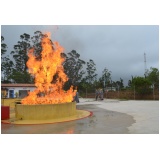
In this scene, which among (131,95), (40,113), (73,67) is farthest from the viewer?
(73,67)

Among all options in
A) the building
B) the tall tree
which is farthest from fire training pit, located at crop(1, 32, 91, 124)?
the tall tree

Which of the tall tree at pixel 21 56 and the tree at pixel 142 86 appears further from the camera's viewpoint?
the tall tree at pixel 21 56

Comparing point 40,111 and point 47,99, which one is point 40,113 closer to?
point 40,111

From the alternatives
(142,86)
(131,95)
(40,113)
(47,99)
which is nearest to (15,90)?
(131,95)

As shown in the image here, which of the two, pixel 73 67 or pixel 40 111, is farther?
pixel 73 67

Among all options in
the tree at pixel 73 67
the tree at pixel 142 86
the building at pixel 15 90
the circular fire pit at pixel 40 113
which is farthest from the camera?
the tree at pixel 73 67

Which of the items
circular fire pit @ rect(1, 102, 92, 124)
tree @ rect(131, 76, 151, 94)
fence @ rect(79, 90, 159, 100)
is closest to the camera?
circular fire pit @ rect(1, 102, 92, 124)

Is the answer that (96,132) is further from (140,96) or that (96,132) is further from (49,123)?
(140,96)

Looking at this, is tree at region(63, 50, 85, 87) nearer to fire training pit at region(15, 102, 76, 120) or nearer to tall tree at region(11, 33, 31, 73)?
tall tree at region(11, 33, 31, 73)

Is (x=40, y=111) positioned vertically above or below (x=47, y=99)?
below

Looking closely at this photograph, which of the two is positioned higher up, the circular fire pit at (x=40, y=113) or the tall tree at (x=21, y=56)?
the tall tree at (x=21, y=56)

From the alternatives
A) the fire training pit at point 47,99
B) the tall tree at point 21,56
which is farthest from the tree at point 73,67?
the fire training pit at point 47,99

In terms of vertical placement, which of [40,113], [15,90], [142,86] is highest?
[142,86]

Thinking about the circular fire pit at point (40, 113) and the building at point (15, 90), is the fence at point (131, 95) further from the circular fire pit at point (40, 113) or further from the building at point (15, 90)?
the circular fire pit at point (40, 113)
